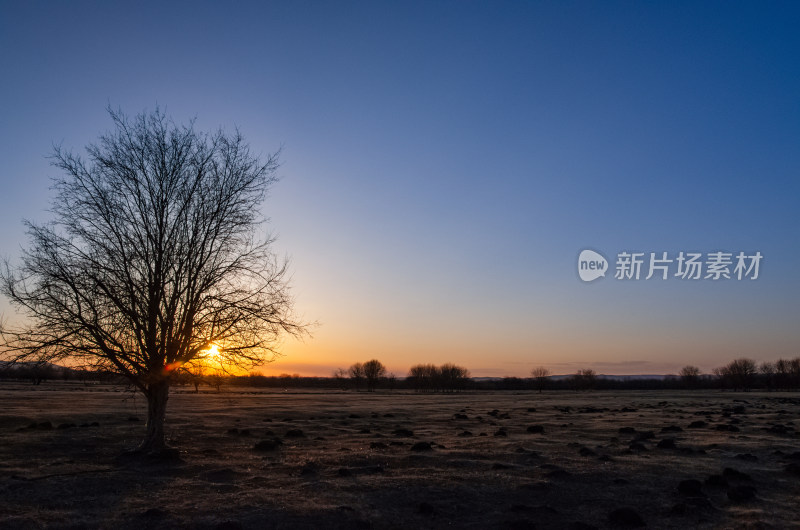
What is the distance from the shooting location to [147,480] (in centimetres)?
1741

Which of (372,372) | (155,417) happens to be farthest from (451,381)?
(155,417)

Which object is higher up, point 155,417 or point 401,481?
point 155,417

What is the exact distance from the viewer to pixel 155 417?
74.2 ft

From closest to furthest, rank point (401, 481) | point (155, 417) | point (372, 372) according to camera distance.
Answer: point (401, 481) → point (155, 417) → point (372, 372)

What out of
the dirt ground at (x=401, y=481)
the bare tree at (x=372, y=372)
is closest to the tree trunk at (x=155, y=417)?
the dirt ground at (x=401, y=481)

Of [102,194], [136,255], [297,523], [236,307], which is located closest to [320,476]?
[297,523]

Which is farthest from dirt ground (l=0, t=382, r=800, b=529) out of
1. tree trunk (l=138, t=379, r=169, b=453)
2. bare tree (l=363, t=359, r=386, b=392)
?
bare tree (l=363, t=359, r=386, b=392)

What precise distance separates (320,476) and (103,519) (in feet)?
23.7

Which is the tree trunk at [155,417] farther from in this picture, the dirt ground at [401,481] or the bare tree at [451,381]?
the bare tree at [451,381]

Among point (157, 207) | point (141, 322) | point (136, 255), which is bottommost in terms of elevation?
point (141, 322)

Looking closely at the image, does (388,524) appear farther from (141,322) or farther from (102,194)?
(102,194)

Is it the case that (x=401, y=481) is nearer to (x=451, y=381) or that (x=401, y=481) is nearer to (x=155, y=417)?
(x=155, y=417)

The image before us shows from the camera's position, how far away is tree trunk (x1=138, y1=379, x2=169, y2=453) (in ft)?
73.3

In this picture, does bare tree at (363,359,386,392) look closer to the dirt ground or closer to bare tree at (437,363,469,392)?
bare tree at (437,363,469,392)
